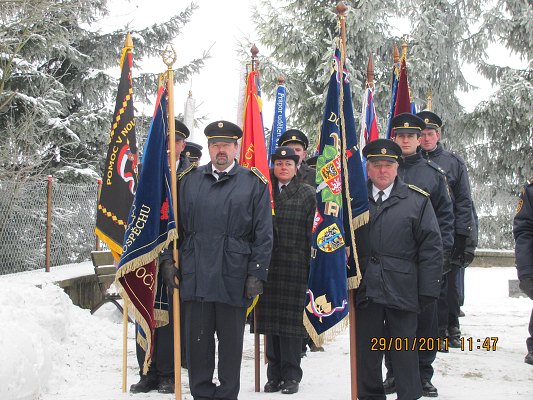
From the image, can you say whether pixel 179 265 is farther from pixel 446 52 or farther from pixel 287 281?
pixel 446 52

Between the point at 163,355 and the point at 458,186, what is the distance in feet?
11.6

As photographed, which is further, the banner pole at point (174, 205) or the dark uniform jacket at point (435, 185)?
the dark uniform jacket at point (435, 185)

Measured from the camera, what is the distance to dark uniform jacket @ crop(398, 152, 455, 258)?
5.52 meters

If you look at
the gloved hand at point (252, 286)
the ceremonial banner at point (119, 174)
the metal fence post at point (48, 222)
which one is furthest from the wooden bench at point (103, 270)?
the gloved hand at point (252, 286)

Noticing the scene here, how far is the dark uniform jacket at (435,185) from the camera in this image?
5520 millimetres

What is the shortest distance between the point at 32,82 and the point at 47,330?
9367 millimetres

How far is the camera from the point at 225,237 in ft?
15.0

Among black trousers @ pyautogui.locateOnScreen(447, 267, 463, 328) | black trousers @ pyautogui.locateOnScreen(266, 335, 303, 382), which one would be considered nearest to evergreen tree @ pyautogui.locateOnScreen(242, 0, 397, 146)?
black trousers @ pyautogui.locateOnScreen(447, 267, 463, 328)

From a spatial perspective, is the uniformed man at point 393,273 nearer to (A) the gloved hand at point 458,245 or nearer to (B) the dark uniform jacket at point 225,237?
(B) the dark uniform jacket at point 225,237

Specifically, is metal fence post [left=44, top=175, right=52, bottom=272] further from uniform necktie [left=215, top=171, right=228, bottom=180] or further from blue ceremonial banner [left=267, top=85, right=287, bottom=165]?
uniform necktie [left=215, top=171, right=228, bottom=180]

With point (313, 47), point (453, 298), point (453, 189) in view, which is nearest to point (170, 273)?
point (453, 189)

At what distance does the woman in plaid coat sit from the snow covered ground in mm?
338

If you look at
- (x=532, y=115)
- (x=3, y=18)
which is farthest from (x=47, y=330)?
(x=532, y=115)

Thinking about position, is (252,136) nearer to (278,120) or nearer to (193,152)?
(193,152)
